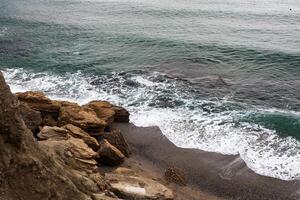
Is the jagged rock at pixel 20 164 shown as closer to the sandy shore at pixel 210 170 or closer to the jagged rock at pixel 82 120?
the sandy shore at pixel 210 170

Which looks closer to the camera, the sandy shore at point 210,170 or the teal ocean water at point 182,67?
the sandy shore at point 210,170

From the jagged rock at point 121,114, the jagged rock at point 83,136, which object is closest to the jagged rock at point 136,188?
the jagged rock at point 83,136

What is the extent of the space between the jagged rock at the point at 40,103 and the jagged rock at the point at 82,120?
659 millimetres

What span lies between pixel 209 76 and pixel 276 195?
15.8 m

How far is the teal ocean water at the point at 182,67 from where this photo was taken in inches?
910

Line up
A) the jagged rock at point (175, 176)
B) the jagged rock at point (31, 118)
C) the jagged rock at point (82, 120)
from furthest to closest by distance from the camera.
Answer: the jagged rock at point (82, 120)
the jagged rock at point (31, 118)
the jagged rock at point (175, 176)

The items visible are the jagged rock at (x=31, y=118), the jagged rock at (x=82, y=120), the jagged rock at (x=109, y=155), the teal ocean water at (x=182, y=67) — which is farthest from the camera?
the teal ocean water at (x=182, y=67)

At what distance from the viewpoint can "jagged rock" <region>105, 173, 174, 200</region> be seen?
1456 centimetres

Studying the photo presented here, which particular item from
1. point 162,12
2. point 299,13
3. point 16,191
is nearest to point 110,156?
point 16,191

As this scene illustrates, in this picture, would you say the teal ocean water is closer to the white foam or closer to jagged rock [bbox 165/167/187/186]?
the white foam

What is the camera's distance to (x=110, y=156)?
18625 mm

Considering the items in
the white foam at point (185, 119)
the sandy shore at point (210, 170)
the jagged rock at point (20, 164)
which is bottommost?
the sandy shore at point (210, 170)

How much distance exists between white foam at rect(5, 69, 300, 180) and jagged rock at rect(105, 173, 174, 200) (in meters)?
6.20

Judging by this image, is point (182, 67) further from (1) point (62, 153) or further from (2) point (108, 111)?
(1) point (62, 153)
